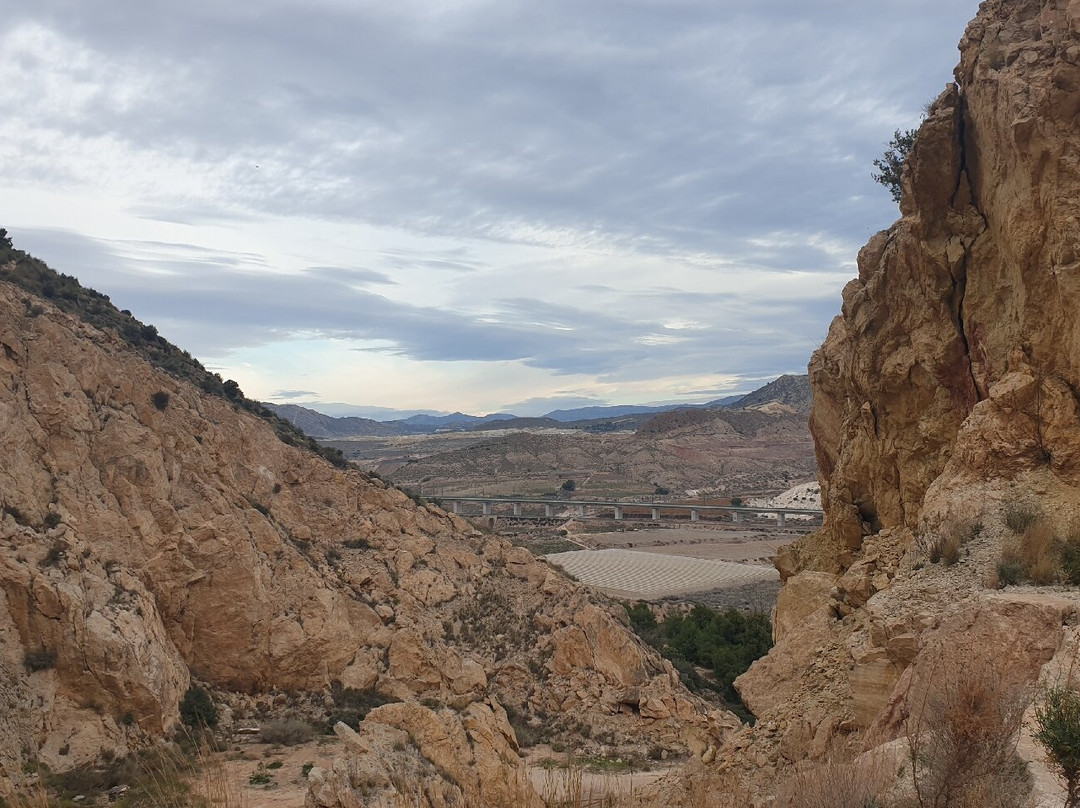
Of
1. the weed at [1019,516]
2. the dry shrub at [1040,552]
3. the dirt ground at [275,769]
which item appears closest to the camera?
the dry shrub at [1040,552]

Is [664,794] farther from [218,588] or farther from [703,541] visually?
[703,541]

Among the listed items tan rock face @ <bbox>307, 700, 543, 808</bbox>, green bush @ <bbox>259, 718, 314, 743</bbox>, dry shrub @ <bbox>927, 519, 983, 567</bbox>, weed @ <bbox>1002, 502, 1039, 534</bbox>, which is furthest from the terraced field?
weed @ <bbox>1002, 502, 1039, 534</bbox>

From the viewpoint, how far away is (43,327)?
65.2 ft

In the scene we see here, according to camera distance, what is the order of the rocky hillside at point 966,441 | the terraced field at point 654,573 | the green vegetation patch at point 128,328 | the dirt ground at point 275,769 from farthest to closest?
the terraced field at point 654,573 < the green vegetation patch at point 128,328 < the dirt ground at point 275,769 < the rocky hillside at point 966,441

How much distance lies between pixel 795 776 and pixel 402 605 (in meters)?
17.1

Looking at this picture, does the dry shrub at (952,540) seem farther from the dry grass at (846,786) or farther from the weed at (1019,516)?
the dry grass at (846,786)

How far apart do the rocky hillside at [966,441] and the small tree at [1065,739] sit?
0.53 ft

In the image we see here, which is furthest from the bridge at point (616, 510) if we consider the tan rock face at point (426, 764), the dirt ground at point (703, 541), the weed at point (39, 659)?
the tan rock face at point (426, 764)

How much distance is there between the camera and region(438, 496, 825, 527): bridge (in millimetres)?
81875

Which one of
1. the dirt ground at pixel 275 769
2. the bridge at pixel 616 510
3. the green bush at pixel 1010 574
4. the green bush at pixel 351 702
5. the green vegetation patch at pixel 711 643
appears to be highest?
the green bush at pixel 1010 574

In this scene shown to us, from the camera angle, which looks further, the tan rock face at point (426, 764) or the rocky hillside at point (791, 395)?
the rocky hillside at point (791, 395)

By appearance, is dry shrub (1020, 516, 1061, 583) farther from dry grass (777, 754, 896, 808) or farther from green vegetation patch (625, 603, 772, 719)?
green vegetation patch (625, 603, 772, 719)

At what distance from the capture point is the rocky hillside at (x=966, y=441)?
6.36 metres

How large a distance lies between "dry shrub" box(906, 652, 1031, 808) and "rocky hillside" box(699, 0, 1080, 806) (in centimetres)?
3
